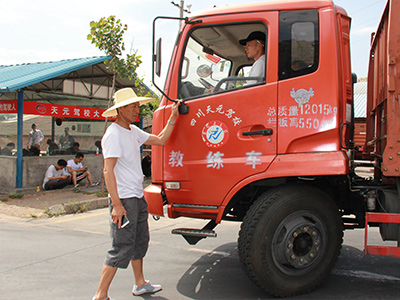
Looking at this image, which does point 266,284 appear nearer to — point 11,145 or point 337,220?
point 337,220

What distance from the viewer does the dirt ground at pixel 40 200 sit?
751 cm

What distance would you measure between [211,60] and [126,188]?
5.53 feet

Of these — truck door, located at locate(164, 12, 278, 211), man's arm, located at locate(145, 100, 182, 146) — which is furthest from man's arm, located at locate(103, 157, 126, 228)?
truck door, located at locate(164, 12, 278, 211)

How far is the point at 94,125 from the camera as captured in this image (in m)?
12.6

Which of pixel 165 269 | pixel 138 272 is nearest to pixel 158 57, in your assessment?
pixel 138 272

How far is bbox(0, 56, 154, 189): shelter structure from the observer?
9.92m

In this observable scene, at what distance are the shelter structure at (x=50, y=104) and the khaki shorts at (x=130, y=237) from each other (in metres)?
7.08

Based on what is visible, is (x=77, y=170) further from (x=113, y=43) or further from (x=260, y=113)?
(x=260, y=113)

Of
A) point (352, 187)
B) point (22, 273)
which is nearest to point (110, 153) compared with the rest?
point (22, 273)

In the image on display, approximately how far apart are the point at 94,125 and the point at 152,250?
870cm

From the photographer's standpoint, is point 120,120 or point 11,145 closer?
point 120,120

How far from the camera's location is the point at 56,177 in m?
10.2

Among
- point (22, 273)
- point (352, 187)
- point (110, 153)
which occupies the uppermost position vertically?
point (110, 153)

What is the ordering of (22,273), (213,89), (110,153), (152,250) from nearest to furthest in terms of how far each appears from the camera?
(110,153), (213,89), (22,273), (152,250)
